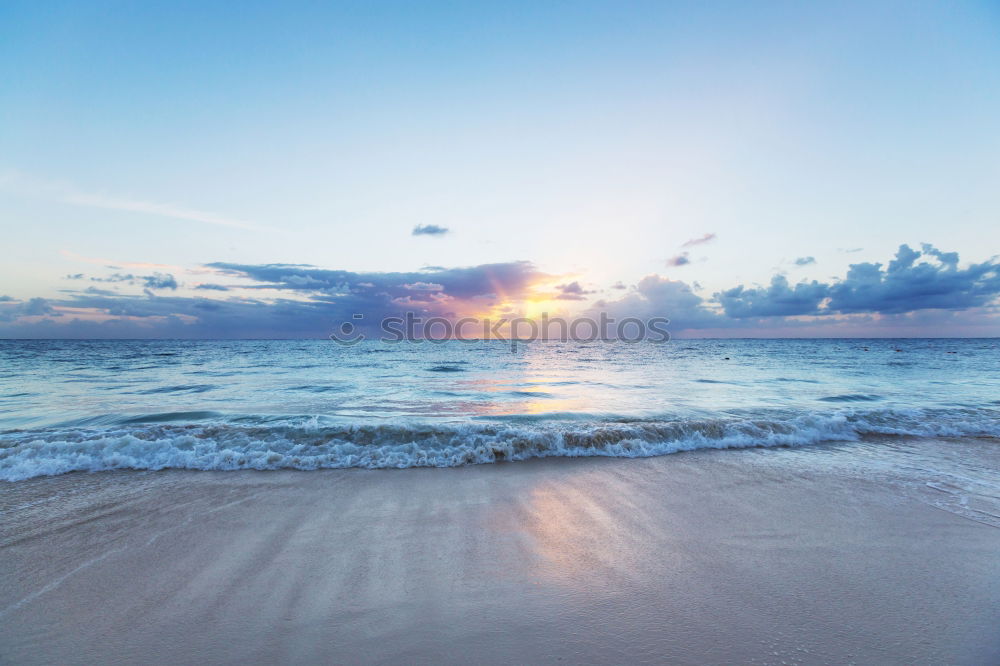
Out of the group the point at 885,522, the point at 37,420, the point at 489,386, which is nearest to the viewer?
the point at 885,522

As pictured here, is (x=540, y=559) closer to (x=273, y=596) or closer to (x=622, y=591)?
(x=622, y=591)

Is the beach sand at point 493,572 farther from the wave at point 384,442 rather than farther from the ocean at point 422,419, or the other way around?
the ocean at point 422,419

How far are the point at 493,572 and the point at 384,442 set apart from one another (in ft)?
16.0

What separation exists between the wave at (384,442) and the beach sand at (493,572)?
886 mm

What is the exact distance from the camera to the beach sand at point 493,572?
9.98 ft

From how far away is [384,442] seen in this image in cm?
834

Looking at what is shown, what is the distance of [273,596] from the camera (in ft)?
11.9

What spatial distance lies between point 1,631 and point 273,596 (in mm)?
1952

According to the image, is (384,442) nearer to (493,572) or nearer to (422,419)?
(422,419)

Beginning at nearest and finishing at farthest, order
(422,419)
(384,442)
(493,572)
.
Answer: (493,572) < (384,442) < (422,419)

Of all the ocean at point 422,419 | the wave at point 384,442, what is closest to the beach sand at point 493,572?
the wave at point 384,442

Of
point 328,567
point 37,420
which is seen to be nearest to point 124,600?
point 328,567

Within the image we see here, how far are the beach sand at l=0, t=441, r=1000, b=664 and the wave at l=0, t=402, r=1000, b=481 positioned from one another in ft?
2.91

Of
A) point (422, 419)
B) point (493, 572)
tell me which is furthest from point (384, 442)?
point (493, 572)
